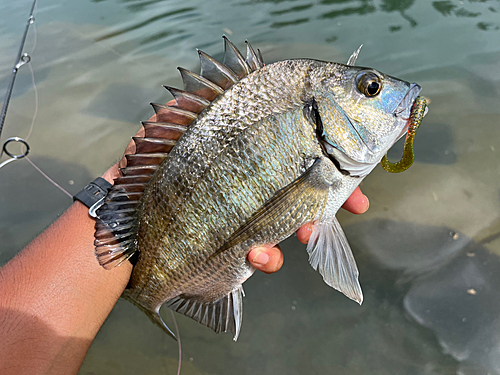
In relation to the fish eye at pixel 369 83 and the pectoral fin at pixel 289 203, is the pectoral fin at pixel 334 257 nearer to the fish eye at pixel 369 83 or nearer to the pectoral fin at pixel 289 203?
the pectoral fin at pixel 289 203

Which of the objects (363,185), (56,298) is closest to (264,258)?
(56,298)

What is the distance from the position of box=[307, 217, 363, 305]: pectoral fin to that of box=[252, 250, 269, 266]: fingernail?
0.27 m

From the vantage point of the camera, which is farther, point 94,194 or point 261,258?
point 94,194

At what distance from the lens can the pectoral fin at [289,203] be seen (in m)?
1.36

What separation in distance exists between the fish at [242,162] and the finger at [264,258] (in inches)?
1.2

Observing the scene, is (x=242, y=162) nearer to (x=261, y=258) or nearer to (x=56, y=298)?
(x=261, y=258)

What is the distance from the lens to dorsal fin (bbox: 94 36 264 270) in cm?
142

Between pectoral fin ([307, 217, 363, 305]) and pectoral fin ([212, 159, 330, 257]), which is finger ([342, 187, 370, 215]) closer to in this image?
pectoral fin ([307, 217, 363, 305])

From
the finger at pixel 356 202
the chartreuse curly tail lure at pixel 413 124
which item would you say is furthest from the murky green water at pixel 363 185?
the chartreuse curly tail lure at pixel 413 124

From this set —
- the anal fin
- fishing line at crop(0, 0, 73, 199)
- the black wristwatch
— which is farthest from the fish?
fishing line at crop(0, 0, 73, 199)

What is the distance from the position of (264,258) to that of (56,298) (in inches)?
42.6

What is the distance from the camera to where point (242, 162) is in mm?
1344

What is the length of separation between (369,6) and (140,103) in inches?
141

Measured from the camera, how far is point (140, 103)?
3795 mm
